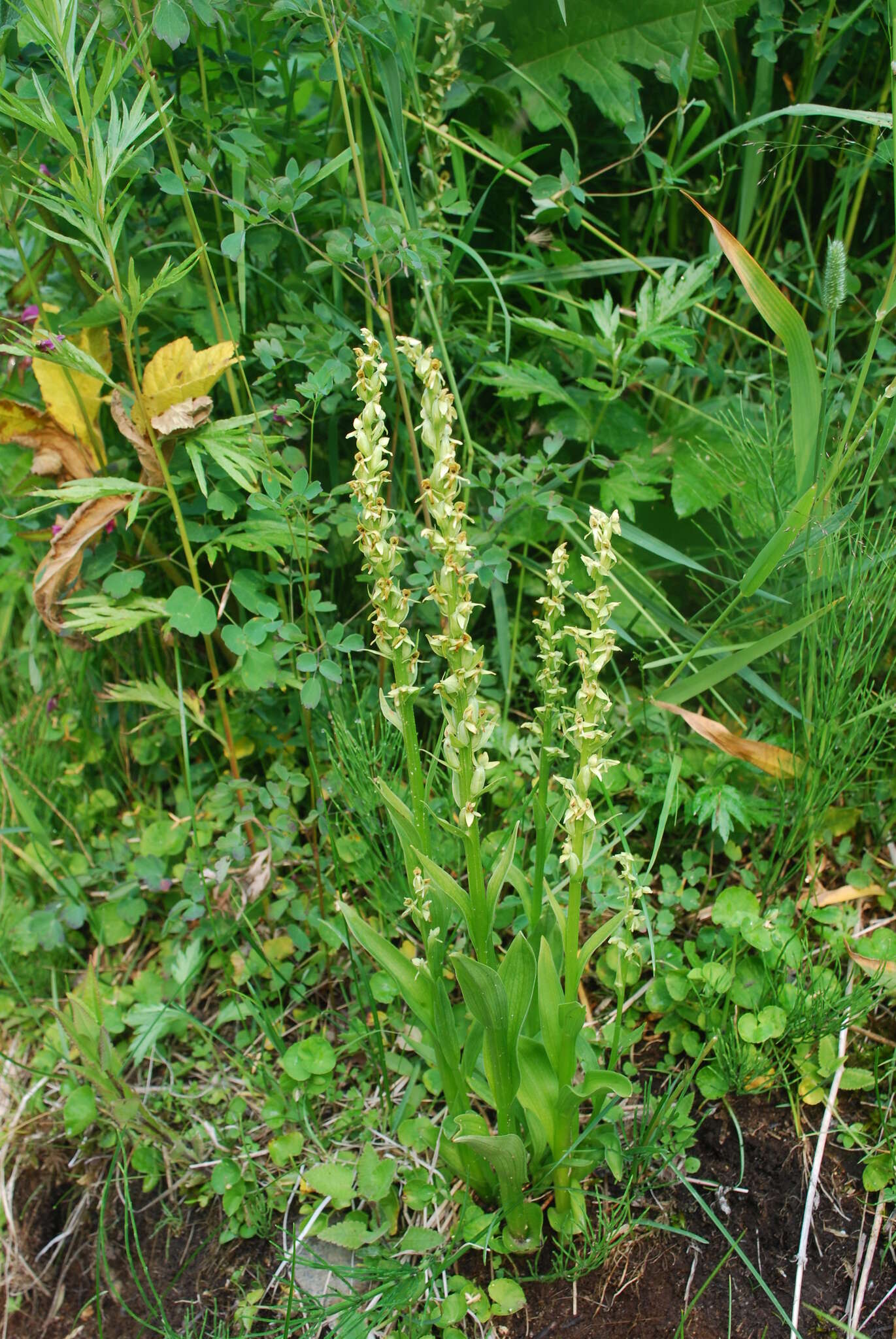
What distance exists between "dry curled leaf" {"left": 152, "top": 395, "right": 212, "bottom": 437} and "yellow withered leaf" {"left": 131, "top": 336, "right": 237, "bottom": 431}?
1cm

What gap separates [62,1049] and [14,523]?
106cm

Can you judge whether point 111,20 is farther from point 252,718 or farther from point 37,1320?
point 37,1320

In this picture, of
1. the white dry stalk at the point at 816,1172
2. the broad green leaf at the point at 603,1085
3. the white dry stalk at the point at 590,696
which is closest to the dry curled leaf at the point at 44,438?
the white dry stalk at the point at 590,696

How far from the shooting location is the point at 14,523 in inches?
78.5

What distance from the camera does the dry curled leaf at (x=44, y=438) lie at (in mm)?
1855

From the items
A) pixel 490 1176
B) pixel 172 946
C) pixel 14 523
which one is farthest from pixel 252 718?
pixel 490 1176

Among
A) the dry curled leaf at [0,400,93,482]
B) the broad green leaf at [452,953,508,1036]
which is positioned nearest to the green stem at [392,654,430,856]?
the broad green leaf at [452,953,508,1036]

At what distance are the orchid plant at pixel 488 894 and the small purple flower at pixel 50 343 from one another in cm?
51

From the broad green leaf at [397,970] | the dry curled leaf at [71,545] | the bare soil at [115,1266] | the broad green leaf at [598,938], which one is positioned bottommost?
the bare soil at [115,1266]

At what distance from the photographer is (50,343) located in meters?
1.75

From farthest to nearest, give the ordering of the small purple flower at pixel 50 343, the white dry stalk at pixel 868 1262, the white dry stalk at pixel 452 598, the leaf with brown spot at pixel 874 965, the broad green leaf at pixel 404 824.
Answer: the leaf with brown spot at pixel 874 965
the small purple flower at pixel 50 343
the white dry stalk at pixel 868 1262
the broad green leaf at pixel 404 824
the white dry stalk at pixel 452 598

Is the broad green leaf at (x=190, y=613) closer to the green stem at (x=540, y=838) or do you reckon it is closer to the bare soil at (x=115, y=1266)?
the green stem at (x=540, y=838)

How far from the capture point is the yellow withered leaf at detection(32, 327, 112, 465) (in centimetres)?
183

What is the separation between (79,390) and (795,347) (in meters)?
1.32
